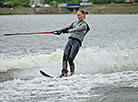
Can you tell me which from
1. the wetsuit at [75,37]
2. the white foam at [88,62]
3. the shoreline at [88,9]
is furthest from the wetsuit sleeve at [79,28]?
the shoreline at [88,9]

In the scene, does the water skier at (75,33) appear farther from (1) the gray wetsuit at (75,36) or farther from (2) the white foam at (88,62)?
(2) the white foam at (88,62)

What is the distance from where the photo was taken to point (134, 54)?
45.9ft

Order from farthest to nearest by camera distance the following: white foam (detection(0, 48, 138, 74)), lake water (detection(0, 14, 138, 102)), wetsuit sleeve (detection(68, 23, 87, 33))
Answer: white foam (detection(0, 48, 138, 74)) < wetsuit sleeve (detection(68, 23, 87, 33)) < lake water (detection(0, 14, 138, 102))

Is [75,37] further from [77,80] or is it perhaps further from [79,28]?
[77,80]

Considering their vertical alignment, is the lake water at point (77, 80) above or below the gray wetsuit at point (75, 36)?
below

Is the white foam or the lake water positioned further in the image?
the white foam

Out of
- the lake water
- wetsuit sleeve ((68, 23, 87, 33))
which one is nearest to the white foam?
the lake water

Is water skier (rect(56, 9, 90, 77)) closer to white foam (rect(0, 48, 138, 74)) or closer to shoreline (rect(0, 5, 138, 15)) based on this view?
white foam (rect(0, 48, 138, 74))

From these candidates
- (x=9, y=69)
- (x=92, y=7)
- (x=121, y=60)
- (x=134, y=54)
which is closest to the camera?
(x=9, y=69)

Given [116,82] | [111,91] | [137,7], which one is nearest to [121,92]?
[111,91]

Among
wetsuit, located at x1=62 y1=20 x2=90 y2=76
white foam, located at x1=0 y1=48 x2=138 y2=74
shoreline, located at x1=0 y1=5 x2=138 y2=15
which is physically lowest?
shoreline, located at x1=0 y1=5 x2=138 y2=15

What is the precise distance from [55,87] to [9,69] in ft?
10.9

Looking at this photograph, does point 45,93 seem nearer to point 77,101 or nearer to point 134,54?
point 77,101

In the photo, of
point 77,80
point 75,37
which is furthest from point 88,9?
point 77,80
